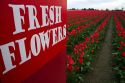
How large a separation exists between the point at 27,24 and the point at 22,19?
1.9 inches

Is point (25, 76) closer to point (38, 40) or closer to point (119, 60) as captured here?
point (38, 40)

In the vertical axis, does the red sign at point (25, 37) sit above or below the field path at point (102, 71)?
above

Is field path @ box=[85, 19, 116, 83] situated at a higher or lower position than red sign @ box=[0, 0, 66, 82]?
lower

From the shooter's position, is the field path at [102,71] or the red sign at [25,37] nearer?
the red sign at [25,37]

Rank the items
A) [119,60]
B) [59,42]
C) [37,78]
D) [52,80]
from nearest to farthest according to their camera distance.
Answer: [37,78]
[52,80]
[59,42]
[119,60]

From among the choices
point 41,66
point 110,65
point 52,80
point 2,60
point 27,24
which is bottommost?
point 110,65

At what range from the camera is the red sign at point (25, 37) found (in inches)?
28.8

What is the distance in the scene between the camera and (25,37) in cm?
86

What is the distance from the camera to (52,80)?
117 cm

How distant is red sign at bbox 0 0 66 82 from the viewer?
2.40ft

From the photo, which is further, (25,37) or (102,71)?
(102,71)

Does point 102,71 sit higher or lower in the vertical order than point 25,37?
lower

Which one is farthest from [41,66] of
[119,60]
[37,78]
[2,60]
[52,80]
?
[119,60]

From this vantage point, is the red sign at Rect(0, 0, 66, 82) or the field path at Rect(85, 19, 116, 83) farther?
the field path at Rect(85, 19, 116, 83)
